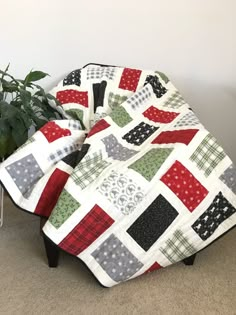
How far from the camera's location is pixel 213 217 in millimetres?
1645

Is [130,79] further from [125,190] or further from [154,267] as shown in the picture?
[154,267]

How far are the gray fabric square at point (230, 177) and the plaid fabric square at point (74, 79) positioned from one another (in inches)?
32.4

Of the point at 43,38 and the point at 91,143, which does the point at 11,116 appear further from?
the point at 43,38

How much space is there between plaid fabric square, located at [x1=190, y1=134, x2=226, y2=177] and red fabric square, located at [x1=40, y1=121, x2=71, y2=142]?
546 millimetres

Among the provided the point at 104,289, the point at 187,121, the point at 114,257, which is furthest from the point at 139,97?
the point at 104,289

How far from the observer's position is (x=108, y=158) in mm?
1650

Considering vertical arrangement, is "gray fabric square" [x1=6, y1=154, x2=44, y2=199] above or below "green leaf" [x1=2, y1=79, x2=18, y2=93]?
below

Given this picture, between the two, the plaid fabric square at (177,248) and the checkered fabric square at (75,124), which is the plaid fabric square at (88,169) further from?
the plaid fabric square at (177,248)

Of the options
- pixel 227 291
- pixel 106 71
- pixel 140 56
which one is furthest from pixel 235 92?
pixel 227 291

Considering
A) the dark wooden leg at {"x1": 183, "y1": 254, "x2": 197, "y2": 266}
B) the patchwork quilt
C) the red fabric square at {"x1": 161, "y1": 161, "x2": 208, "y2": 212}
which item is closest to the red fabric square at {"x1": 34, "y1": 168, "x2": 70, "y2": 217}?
the patchwork quilt

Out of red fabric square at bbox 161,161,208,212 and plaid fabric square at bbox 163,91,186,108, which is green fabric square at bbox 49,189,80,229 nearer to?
red fabric square at bbox 161,161,208,212

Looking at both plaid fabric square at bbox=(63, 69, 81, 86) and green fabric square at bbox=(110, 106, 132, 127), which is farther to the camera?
plaid fabric square at bbox=(63, 69, 81, 86)

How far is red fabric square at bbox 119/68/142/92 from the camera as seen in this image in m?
1.95

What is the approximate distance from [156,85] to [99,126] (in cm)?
39
